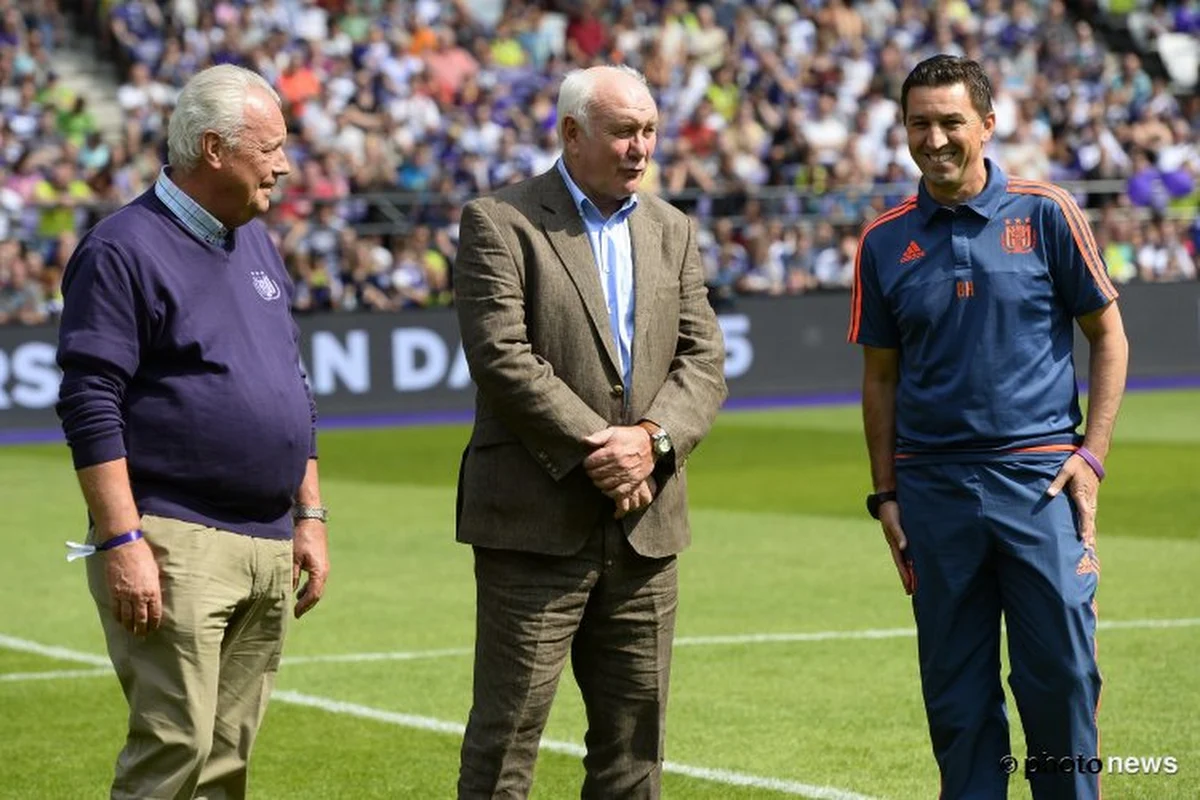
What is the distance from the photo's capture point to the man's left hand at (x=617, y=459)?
223 inches

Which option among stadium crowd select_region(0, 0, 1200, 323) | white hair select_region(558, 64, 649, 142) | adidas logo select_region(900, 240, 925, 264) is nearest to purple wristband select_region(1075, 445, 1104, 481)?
adidas logo select_region(900, 240, 925, 264)

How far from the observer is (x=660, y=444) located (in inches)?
226

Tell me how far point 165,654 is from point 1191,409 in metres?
19.2

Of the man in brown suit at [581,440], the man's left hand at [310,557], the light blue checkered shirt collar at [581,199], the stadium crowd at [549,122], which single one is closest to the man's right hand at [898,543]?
the man in brown suit at [581,440]

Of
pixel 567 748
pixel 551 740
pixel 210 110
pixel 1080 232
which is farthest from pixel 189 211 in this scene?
pixel 551 740

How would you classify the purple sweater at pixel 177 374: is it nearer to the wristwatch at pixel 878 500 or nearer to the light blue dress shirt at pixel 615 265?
the light blue dress shirt at pixel 615 265

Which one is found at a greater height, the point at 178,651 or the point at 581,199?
the point at 581,199

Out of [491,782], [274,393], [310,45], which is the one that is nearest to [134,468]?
[274,393]

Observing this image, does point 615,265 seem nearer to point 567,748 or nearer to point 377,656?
point 567,748

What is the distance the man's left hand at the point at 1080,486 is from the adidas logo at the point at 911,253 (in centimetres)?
67

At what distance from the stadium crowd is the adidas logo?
17281 millimetres

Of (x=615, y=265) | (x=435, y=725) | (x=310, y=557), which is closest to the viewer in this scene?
(x=615, y=265)

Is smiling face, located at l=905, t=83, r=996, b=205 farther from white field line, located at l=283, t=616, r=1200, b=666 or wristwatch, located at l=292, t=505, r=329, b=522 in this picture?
white field line, located at l=283, t=616, r=1200, b=666

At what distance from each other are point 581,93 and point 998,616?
181cm
